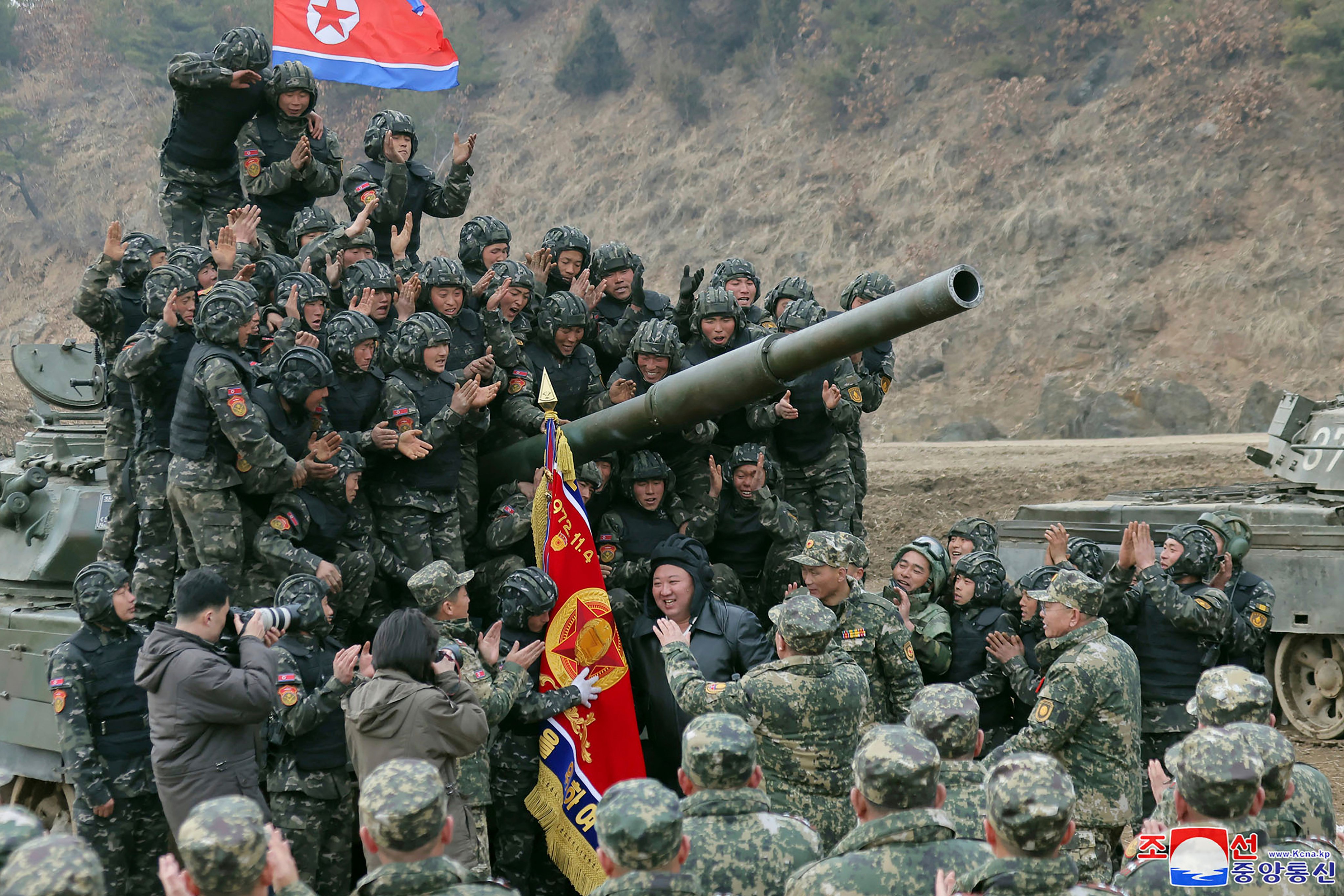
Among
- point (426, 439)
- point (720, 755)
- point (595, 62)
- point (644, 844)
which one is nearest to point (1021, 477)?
point (426, 439)

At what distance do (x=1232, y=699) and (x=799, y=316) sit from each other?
5078 millimetres

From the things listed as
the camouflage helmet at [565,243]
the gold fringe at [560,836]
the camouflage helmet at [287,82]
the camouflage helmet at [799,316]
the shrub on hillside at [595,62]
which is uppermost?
the shrub on hillside at [595,62]

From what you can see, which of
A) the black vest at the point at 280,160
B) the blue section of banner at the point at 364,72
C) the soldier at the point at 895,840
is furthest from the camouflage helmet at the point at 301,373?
the blue section of banner at the point at 364,72

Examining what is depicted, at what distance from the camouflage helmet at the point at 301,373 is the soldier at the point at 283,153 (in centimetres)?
279

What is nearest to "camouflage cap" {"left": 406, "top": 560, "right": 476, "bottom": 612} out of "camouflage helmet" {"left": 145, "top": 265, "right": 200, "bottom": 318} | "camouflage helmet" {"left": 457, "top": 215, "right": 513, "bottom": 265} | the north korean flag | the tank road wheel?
"camouflage helmet" {"left": 145, "top": 265, "right": 200, "bottom": 318}

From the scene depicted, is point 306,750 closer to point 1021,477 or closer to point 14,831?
point 14,831

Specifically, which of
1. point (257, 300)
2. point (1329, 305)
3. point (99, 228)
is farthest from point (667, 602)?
point (99, 228)

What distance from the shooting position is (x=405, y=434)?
27.5 ft

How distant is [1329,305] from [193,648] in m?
28.5

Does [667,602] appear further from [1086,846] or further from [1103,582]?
[1103,582]

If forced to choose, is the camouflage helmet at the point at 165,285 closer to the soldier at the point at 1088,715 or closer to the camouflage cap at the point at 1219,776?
the soldier at the point at 1088,715

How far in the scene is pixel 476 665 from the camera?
6.72 metres

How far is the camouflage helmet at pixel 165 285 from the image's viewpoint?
841 centimetres

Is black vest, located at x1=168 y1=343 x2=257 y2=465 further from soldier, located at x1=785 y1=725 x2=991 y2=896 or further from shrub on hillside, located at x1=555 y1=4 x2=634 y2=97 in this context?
shrub on hillside, located at x1=555 y1=4 x2=634 y2=97
